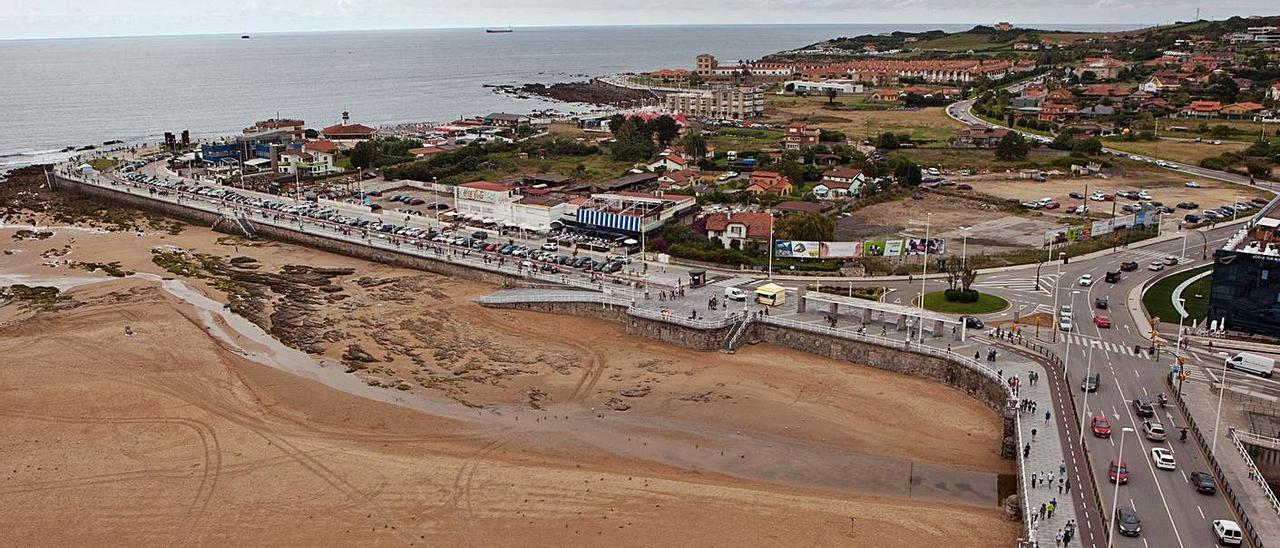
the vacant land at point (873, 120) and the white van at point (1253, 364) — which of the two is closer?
the white van at point (1253, 364)

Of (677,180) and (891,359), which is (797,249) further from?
(677,180)

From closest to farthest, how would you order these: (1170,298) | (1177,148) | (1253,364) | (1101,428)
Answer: (1101,428)
(1253,364)
(1170,298)
(1177,148)

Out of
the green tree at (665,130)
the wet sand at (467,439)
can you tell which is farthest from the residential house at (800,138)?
the wet sand at (467,439)

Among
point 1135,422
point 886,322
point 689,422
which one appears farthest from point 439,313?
point 1135,422

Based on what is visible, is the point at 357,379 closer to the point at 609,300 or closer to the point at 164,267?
the point at 609,300

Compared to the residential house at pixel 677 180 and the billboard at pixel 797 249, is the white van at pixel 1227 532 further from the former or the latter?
the residential house at pixel 677 180

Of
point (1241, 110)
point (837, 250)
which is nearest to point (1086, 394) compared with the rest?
point (837, 250)
